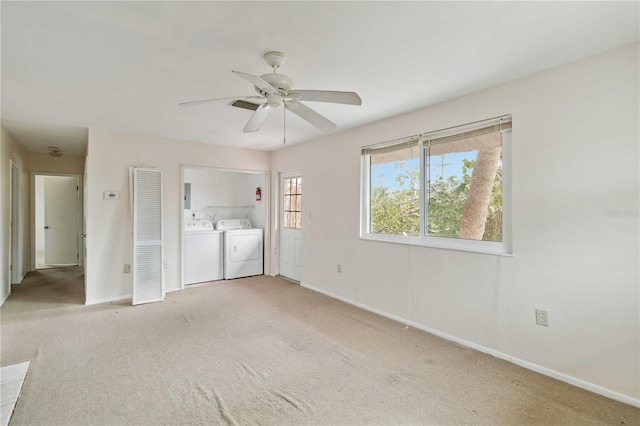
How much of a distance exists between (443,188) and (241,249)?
12.1ft

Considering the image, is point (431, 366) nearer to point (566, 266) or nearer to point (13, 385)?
point (566, 266)

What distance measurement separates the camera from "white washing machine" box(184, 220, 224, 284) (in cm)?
507

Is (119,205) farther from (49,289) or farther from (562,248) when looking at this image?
(562,248)

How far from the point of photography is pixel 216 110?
10.8 ft

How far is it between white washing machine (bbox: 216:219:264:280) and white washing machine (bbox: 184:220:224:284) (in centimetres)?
13

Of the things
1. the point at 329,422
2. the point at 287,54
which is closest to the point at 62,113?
the point at 287,54

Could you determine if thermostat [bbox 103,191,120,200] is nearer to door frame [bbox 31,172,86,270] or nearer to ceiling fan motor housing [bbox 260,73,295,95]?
door frame [bbox 31,172,86,270]

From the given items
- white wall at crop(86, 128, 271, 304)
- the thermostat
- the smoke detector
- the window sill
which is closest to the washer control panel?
white wall at crop(86, 128, 271, 304)

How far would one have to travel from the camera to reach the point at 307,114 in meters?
2.41

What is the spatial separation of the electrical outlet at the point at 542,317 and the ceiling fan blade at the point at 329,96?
2.07 meters

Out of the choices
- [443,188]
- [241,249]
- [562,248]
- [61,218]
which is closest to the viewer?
[562,248]

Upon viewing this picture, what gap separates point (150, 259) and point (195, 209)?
68.3 inches

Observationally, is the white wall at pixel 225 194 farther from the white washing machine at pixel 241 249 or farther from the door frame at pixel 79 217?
the door frame at pixel 79 217

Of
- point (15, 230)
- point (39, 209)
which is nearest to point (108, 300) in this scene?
point (15, 230)
